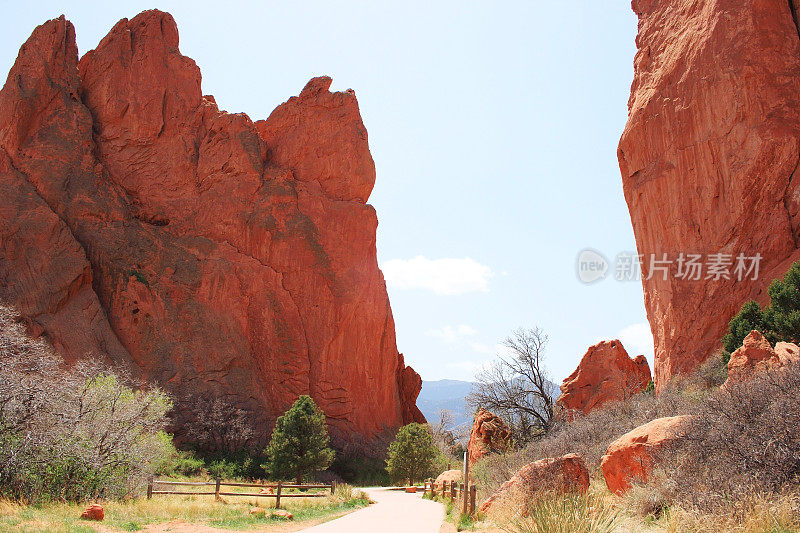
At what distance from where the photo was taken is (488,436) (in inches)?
933

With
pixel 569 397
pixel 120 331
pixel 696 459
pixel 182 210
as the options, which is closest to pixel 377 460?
pixel 569 397

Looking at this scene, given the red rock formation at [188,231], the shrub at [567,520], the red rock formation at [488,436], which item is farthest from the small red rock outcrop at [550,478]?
the red rock formation at [188,231]

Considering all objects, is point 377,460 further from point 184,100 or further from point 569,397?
point 184,100

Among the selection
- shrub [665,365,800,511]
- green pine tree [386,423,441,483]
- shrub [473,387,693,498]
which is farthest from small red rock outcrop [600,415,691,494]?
green pine tree [386,423,441,483]

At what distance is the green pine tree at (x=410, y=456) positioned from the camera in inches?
1342

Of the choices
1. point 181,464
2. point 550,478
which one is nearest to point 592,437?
point 550,478

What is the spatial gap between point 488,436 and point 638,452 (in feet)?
47.3

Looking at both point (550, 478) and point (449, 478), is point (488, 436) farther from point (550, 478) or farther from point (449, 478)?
point (550, 478)

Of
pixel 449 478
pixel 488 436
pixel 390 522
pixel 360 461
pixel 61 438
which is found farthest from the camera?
pixel 360 461

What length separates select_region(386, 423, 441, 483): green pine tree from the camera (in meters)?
34.1

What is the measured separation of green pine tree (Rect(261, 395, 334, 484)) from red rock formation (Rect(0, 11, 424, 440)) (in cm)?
638

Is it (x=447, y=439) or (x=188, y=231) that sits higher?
(x=188, y=231)

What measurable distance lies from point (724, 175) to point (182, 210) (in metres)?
35.0

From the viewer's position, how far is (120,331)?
3578 cm
